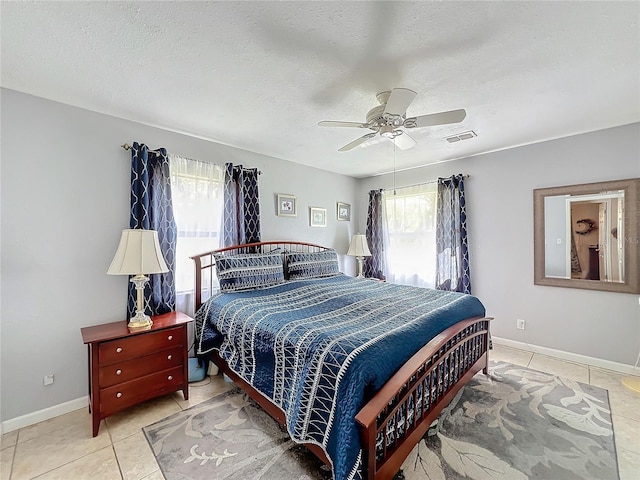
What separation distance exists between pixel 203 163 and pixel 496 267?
3828 mm

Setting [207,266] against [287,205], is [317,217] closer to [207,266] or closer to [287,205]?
[287,205]

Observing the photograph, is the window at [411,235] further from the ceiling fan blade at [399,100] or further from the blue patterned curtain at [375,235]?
the ceiling fan blade at [399,100]

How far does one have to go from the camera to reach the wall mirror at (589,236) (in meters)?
2.69

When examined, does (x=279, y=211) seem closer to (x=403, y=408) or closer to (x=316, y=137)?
(x=316, y=137)

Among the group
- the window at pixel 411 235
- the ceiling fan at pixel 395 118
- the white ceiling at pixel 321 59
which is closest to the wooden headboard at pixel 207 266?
the white ceiling at pixel 321 59

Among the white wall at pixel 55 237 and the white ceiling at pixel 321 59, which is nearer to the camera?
the white ceiling at pixel 321 59

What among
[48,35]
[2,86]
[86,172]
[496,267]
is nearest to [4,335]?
[86,172]

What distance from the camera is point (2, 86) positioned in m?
1.98

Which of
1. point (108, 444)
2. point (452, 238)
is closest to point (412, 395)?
point (108, 444)

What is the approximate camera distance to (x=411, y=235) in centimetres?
436

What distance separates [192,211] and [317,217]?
75.2 inches

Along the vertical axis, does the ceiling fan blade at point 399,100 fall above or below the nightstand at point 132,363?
above

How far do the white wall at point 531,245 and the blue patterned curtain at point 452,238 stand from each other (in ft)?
0.50

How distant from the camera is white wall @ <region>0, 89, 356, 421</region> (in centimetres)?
202
